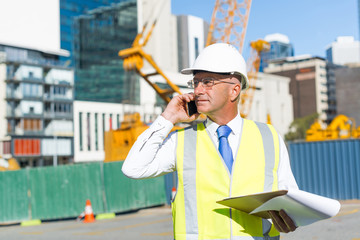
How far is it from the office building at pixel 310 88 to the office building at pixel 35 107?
7629cm

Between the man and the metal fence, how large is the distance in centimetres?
1637

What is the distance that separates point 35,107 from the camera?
74312 mm

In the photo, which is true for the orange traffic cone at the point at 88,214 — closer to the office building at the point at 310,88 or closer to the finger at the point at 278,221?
the finger at the point at 278,221

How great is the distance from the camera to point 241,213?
2.74 metres

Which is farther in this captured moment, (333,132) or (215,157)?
(333,132)

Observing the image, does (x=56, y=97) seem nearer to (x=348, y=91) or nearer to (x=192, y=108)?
(x=192, y=108)

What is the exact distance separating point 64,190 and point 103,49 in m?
98.7

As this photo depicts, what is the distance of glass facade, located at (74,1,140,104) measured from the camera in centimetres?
11031

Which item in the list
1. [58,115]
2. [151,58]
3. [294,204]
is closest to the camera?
[294,204]

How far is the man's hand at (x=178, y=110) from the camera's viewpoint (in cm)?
298

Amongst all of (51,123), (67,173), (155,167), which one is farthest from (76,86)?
(155,167)

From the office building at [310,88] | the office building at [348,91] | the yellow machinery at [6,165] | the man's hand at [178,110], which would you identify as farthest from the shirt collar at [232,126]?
the office building at [310,88]

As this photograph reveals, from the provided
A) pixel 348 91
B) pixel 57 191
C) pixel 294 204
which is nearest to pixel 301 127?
pixel 348 91

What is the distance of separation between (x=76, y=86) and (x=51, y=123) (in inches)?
1340
